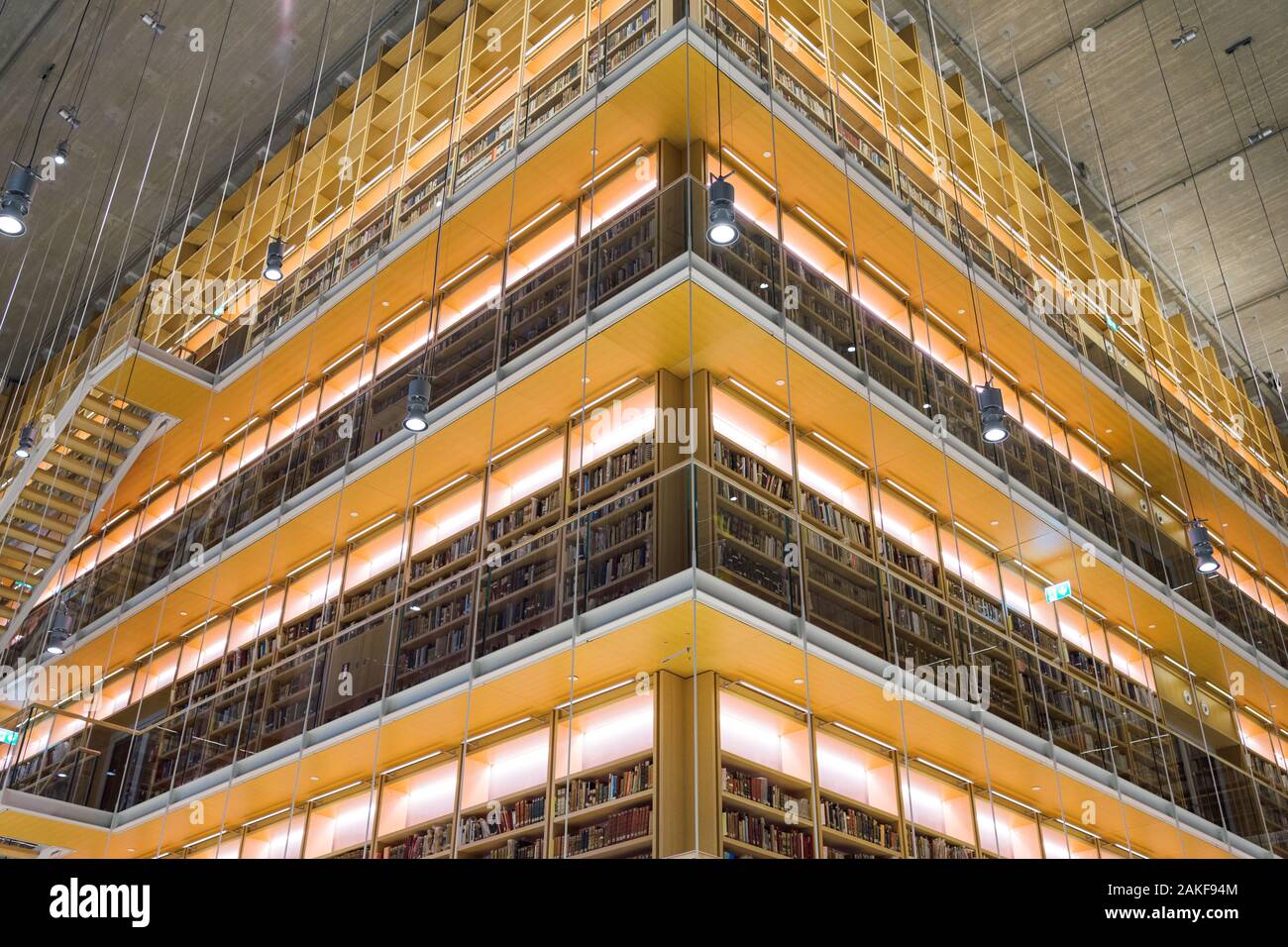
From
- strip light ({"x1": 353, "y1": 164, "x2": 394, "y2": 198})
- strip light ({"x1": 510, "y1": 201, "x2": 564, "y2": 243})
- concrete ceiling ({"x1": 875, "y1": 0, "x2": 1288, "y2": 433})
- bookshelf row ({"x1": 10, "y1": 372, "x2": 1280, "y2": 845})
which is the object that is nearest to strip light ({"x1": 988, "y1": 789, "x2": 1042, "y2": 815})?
bookshelf row ({"x1": 10, "y1": 372, "x2": 1280, "y2": 845})

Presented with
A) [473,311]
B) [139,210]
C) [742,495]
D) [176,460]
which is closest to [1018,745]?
[742,495]

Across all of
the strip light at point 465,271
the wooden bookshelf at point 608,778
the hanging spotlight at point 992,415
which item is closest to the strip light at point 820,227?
the hanging spotlight at point 992,415

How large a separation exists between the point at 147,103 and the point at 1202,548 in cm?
1089

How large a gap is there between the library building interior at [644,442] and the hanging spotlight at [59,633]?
0.08 meters

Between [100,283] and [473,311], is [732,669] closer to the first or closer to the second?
[473,311]

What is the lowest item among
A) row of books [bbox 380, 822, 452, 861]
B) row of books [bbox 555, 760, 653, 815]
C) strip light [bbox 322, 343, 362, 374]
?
row of books [bbox 380, 822, 452, 861]

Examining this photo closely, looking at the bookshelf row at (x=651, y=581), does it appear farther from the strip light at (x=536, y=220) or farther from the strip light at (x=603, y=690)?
the strip light at (x=536, y=220)

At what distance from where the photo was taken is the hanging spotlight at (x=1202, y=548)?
29.0 feet

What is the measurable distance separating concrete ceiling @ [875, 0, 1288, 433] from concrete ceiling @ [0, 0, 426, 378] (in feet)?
19.1

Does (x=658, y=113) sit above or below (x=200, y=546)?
above

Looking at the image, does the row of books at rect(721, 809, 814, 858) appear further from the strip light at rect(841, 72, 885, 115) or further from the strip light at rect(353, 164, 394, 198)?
the strip light at rect(353, 164, 394, 198)

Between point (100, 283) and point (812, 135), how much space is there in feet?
32.4

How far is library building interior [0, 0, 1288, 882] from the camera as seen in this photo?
607 centimetres

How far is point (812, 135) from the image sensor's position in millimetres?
7516
